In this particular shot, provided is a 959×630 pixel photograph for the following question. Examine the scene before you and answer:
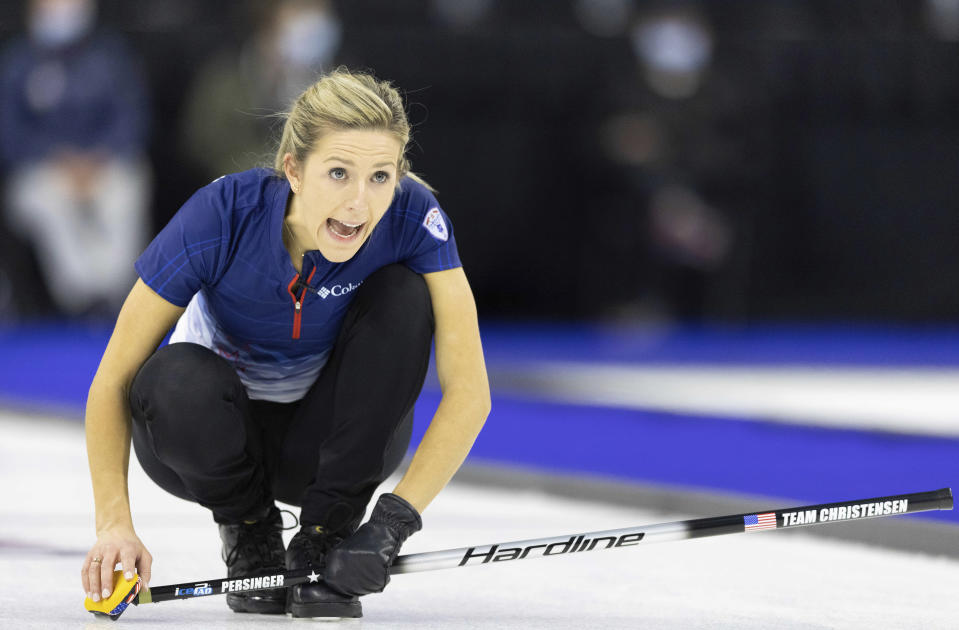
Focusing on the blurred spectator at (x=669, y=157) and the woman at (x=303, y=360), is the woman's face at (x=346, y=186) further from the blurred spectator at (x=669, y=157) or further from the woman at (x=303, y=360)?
the blurred spectator at (x=669, y=157)

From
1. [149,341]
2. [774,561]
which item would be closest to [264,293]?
[149,341]

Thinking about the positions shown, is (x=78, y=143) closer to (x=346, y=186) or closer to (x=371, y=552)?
(x=346, y=186)

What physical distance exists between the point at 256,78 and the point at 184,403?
4819mm

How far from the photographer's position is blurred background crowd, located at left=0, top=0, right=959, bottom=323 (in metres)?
7.18

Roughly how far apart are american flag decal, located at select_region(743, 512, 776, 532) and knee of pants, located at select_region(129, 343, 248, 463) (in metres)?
0.86

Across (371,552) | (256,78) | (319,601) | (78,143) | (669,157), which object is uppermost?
(669,157)

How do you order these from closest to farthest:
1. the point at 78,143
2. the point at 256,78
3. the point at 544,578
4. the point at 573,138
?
the point at 544,578 < the point at 256,78 < the point at 78,143 < the point at 573,138

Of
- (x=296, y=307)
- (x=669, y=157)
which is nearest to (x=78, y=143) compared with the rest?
(x=669, y=157)

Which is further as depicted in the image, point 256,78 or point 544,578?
point 256,78

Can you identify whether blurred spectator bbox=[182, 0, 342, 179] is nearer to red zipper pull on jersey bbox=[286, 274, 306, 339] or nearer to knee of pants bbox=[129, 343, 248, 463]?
red zipper pull on jersey bbox=[286, 274, 306, 339]

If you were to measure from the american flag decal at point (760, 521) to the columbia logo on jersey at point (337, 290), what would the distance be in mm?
775

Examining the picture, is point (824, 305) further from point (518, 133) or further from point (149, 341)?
point (149, 341)

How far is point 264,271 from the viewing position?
2480mm

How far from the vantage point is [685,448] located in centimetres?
425
